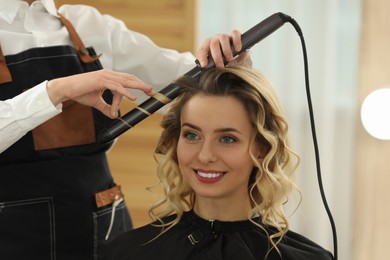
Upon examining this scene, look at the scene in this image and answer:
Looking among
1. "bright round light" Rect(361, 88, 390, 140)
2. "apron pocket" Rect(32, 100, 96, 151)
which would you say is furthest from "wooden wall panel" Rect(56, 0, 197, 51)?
"apron pocket" Rect(32, 100, 96, 151)

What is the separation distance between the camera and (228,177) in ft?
5.12

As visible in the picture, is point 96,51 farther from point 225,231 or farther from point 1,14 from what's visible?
point 225,231

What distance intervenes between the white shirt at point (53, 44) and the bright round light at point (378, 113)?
39.8 inches

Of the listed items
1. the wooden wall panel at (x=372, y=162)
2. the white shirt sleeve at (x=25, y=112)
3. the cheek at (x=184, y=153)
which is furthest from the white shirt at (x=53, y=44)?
the wooden wall panel at (x=372, y=162)

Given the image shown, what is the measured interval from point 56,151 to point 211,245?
457mm

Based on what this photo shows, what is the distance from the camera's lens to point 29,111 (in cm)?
144

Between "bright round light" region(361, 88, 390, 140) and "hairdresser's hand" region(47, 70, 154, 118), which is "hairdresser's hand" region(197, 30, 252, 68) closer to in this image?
"hairdresser's hand" region(47, 70, 154, 118)

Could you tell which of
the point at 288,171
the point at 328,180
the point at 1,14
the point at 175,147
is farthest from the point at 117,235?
the point at 328,180

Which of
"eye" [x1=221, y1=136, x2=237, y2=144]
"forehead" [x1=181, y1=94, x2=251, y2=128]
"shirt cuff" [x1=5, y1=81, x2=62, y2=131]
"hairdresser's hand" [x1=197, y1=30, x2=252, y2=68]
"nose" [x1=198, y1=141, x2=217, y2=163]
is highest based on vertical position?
"hairdresser's hand" [x1=197, y1=30, x2=252, y2=68]

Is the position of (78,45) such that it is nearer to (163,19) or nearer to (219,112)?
(219,112)

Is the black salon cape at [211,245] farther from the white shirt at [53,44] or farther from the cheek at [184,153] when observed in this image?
Answer: the white shirt at [53,44]

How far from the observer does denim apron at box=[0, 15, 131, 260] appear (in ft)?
5.36

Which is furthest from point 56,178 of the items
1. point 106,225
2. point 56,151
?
point 106,225

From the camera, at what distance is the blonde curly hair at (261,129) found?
158 centimetres
